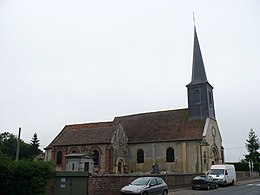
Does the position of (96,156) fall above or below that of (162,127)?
below

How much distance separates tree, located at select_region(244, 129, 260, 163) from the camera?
7244 centimetres

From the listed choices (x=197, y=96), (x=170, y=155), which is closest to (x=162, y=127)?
(x=170, y=155)

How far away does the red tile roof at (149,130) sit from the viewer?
42.6 metres

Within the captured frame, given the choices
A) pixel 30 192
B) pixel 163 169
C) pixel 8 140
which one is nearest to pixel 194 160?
pixel 163 169

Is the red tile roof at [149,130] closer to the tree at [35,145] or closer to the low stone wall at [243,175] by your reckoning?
the low stone wall at [243,175]

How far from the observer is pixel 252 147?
74.4m

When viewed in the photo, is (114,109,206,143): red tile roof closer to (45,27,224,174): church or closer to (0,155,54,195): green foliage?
(45,27,224,174): church

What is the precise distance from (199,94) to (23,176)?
110 ft

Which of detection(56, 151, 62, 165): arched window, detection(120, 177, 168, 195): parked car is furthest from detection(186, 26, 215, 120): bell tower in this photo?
detection(120, 177, 168, 195): parked car

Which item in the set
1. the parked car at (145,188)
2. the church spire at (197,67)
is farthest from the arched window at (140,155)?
the parked car at (145,188)

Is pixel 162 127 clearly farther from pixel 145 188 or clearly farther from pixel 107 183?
pixel 145 188

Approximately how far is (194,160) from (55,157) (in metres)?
20.1

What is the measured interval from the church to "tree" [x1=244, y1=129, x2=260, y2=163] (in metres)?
28.7

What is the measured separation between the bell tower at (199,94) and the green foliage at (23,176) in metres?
31.3
